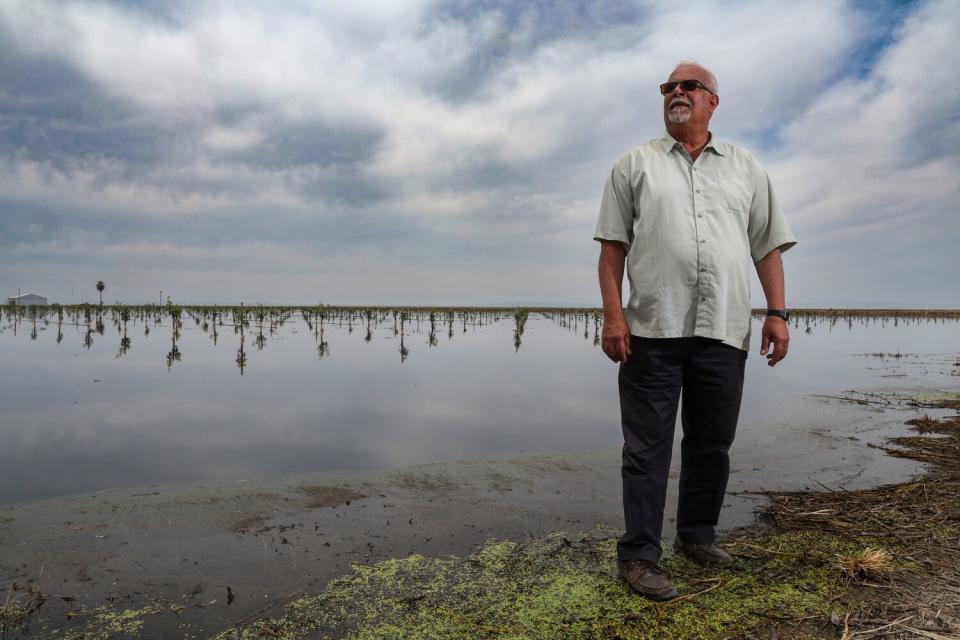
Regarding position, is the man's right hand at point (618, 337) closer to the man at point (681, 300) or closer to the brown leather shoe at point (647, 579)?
the man at point (681, 300)

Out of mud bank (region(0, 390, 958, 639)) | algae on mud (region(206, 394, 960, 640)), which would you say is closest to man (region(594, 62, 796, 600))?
algae on mud (region(206, 394, 960, 640))

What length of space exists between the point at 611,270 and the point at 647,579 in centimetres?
140

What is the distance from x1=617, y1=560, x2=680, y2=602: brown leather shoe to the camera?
7.34 feet

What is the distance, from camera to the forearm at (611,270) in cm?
262

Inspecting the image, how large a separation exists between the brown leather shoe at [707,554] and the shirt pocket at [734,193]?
1.65 meters

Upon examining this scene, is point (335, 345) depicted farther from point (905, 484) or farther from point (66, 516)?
point (905, 484)

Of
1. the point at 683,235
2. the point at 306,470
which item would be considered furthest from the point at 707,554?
the point at 306,470

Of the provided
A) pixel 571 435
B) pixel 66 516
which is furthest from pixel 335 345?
pixel 66 516

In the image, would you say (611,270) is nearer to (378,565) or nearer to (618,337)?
(618,337)

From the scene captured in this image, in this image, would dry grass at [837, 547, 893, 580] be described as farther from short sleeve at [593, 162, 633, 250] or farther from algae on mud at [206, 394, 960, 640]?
short sleeve at [593, 162, 633, 250]

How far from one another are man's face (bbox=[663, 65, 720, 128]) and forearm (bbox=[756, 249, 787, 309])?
0.79 metres

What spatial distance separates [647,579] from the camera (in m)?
2.29

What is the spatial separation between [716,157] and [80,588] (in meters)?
3.59

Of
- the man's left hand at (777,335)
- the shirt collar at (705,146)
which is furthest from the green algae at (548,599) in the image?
the shirt collar at (705,146)
